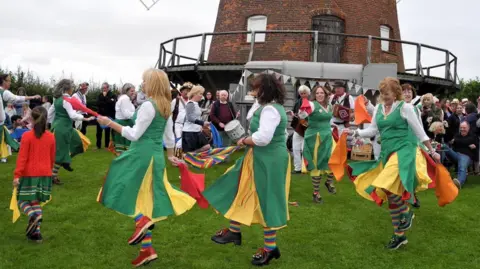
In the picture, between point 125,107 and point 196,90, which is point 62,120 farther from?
point 196,90

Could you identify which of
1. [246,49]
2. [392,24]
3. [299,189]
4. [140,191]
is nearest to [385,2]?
[392,24]

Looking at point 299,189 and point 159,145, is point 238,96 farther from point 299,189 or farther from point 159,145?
point 159,145

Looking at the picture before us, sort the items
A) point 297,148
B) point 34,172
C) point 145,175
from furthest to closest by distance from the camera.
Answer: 1. point 297,148
2. point 34,172
3. point 145,175

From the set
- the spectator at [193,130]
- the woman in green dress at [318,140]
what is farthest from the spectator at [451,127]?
the spectator at [193,130]

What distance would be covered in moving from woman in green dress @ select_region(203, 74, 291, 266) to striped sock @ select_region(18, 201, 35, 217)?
1937 millimetres

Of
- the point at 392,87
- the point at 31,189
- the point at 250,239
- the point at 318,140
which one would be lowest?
the point at 250,239

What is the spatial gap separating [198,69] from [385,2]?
26.3 feet

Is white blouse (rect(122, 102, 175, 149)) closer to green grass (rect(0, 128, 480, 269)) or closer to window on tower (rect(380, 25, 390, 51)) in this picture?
green grass (rect(0, 128, 480, 269))

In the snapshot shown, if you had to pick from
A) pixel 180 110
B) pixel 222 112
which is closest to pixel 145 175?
pixel 180 110

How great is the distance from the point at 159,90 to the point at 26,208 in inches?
82.2

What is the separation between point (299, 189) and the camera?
8953 millimetres

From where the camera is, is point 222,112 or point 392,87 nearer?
point 392,87

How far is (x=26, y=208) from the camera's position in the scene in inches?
210

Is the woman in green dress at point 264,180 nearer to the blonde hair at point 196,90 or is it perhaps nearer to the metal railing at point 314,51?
the blonde hair at point 196,90
